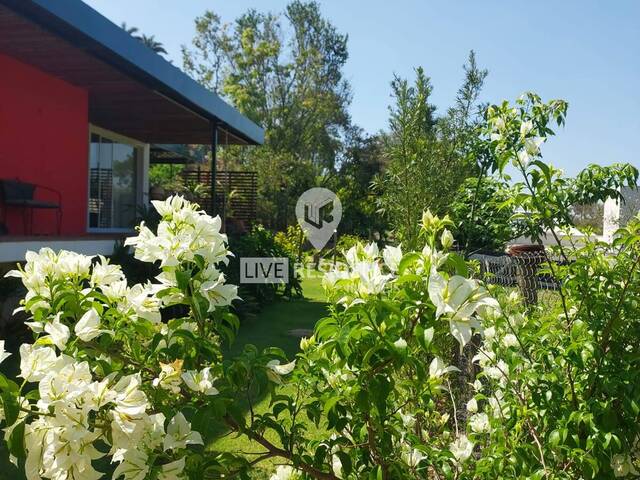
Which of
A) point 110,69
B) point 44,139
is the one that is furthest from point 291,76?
point 110,69

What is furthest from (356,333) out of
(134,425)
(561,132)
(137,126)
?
(137,126)

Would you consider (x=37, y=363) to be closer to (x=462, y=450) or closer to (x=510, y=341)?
(x=462, y=450)

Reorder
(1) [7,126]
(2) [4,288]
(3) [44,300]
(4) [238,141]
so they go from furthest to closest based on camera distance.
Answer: (4) [238,141] → (1) [7,126] → (2) [4,288] → (3) [44,300]

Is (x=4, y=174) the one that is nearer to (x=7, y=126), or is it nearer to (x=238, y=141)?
(x=7, y=126)

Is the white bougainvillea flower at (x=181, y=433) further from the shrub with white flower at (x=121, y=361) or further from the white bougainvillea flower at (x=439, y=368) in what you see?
the white bougainvillea flower at (x=439, y=368)

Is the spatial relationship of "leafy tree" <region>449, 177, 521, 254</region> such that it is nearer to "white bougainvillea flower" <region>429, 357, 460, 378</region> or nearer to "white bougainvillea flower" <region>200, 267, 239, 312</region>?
"white bougainvillea flower" <region>429, 357, 460, 378</region>

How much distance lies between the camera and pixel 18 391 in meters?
1.35

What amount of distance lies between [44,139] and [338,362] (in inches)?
370

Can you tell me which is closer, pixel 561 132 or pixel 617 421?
pixel 617 421

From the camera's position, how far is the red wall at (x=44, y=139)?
338 inches

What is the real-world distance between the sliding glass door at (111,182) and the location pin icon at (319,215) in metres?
5.17

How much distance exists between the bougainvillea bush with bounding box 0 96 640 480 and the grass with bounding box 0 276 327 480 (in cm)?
79

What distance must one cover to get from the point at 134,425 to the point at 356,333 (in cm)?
56

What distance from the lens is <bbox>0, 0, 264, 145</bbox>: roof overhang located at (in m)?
6.24
